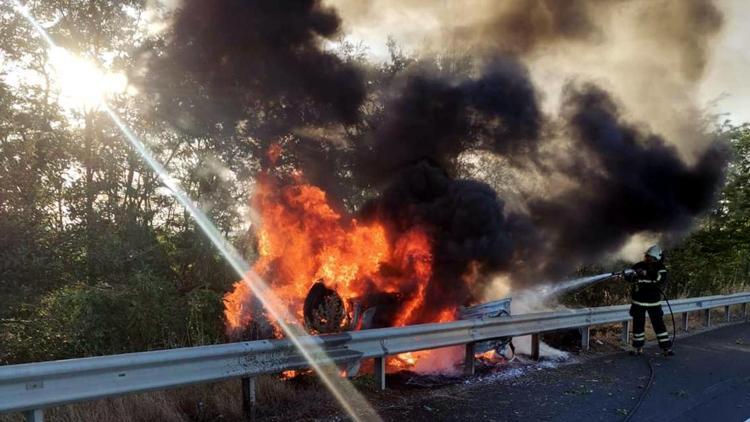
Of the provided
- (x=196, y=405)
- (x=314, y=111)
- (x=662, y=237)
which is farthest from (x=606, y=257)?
(x=196, y=405)

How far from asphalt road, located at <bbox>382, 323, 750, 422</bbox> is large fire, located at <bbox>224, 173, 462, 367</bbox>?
174 centimetres

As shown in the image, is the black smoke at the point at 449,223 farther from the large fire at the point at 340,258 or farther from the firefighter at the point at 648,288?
the firefighter at the point at 648,288

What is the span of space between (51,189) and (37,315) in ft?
6.22

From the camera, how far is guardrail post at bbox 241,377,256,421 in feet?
16.6

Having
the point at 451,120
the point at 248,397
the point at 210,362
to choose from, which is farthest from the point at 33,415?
the point at 451,120

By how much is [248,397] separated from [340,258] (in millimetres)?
3345

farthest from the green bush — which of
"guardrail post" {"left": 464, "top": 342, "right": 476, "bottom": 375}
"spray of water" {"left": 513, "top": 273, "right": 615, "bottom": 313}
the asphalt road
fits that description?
"spray of water" {"left": 513, "top": 273, "right": 615, "bottom": 313}

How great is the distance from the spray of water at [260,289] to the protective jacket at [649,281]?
582cm

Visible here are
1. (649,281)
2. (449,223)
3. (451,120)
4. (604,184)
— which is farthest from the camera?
(604,184)

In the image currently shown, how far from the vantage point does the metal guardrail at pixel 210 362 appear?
3.62 m

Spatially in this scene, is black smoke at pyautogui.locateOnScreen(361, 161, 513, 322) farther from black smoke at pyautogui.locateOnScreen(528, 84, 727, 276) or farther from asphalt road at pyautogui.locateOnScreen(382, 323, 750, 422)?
black smoke at pyautogui.locateOnScreen(528, 84, 727, 276)

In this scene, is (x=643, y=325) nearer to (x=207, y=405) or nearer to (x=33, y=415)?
(x=207, y=405)

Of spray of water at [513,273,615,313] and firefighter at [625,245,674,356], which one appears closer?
firefighter at [625,245,674,356]

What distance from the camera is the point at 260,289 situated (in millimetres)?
7492
